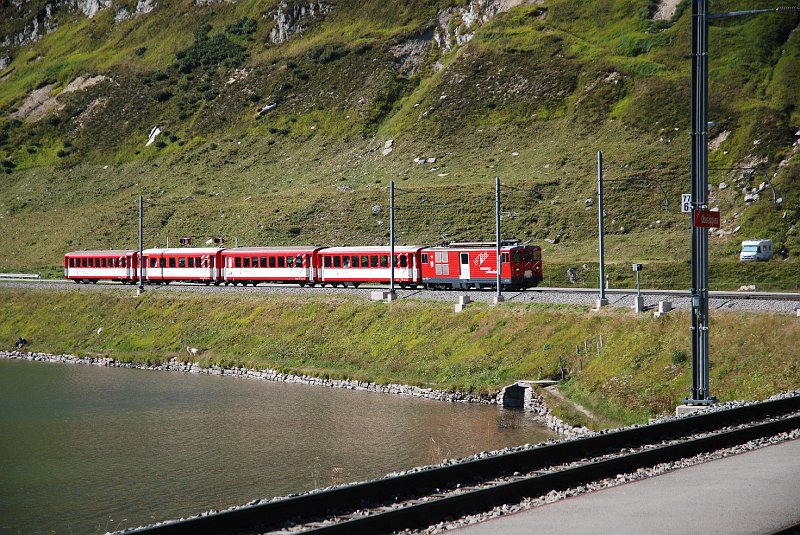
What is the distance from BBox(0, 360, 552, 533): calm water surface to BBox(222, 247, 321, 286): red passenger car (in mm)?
17460

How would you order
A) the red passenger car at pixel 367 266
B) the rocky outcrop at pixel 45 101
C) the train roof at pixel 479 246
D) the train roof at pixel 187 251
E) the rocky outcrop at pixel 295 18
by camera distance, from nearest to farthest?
1. the train roof at pixel 479 246
2. the red passenger car at pixel 367 266
3. the train roof at pixel 187 251
4. the rocky outcrop at pixel 295 18
5. the rocky outcrop at pixel 45 101

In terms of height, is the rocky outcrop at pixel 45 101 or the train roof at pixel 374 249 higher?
the rocky outcrop at pixel 45 101

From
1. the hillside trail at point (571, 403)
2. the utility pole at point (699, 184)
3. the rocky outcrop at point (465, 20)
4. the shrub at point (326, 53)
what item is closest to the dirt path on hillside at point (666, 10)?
the rocky outcrop at point (465, 20)

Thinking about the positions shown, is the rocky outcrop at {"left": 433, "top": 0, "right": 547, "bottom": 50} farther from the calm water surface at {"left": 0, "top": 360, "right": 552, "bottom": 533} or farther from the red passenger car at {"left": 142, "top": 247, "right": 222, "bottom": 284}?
the calm water surface at {"left": 0, "top": 360, "right": 552, "bottom": 533}

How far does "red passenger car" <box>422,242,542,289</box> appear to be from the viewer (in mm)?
55062

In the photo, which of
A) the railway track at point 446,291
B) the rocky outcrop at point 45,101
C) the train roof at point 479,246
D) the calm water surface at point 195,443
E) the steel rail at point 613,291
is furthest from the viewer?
the rocky outcrop at point 45,101

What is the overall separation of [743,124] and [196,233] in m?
54.1

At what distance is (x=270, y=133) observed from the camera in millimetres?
128750

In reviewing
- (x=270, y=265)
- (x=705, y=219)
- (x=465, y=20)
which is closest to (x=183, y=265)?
(x=270, y=265)

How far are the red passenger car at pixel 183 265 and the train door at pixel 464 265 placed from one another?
22945mm

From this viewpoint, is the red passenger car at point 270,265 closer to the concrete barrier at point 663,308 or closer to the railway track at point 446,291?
the railway track at point 446,291

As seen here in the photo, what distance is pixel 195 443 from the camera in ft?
111

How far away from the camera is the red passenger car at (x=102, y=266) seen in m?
78.3

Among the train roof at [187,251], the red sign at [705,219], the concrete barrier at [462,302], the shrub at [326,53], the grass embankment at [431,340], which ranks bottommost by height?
the grass embankment at [431,340]
